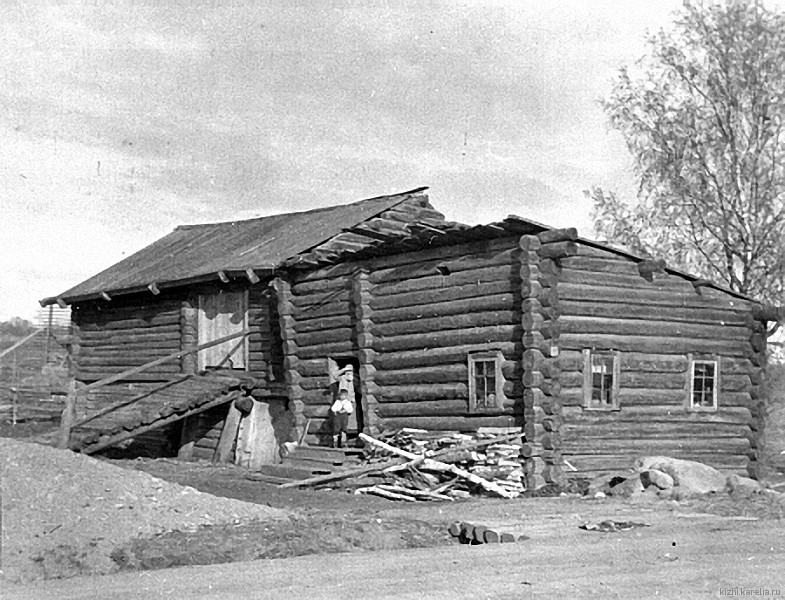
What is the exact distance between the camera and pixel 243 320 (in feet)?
85.3

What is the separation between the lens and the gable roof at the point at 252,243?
83.1ft

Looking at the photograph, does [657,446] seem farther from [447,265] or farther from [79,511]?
[79,511]

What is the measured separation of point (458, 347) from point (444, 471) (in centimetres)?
248

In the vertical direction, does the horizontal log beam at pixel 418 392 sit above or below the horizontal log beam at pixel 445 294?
below

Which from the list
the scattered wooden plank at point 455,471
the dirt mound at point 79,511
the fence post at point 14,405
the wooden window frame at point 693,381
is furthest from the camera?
the fence post at point 14,405

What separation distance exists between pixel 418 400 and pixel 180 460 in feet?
26.1

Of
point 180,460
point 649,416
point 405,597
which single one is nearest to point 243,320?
point 180,460

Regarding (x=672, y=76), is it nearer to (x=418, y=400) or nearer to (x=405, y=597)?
(x=418, y=400)

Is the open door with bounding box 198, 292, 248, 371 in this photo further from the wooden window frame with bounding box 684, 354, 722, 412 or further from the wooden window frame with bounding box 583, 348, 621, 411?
the wooden window frame with bounding box 684, 354, 722, 412

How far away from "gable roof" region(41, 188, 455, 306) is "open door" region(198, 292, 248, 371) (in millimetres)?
889

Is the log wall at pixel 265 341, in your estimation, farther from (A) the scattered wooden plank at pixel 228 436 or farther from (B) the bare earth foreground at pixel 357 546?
(B) the bare earth foreground at pixel 357 546

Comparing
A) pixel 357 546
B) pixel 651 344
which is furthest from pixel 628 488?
pixel 357 546

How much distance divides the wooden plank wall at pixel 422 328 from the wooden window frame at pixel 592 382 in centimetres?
126

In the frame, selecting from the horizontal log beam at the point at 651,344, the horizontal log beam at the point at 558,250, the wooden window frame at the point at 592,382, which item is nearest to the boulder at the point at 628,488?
the wooden window frame at the point at 592,382
